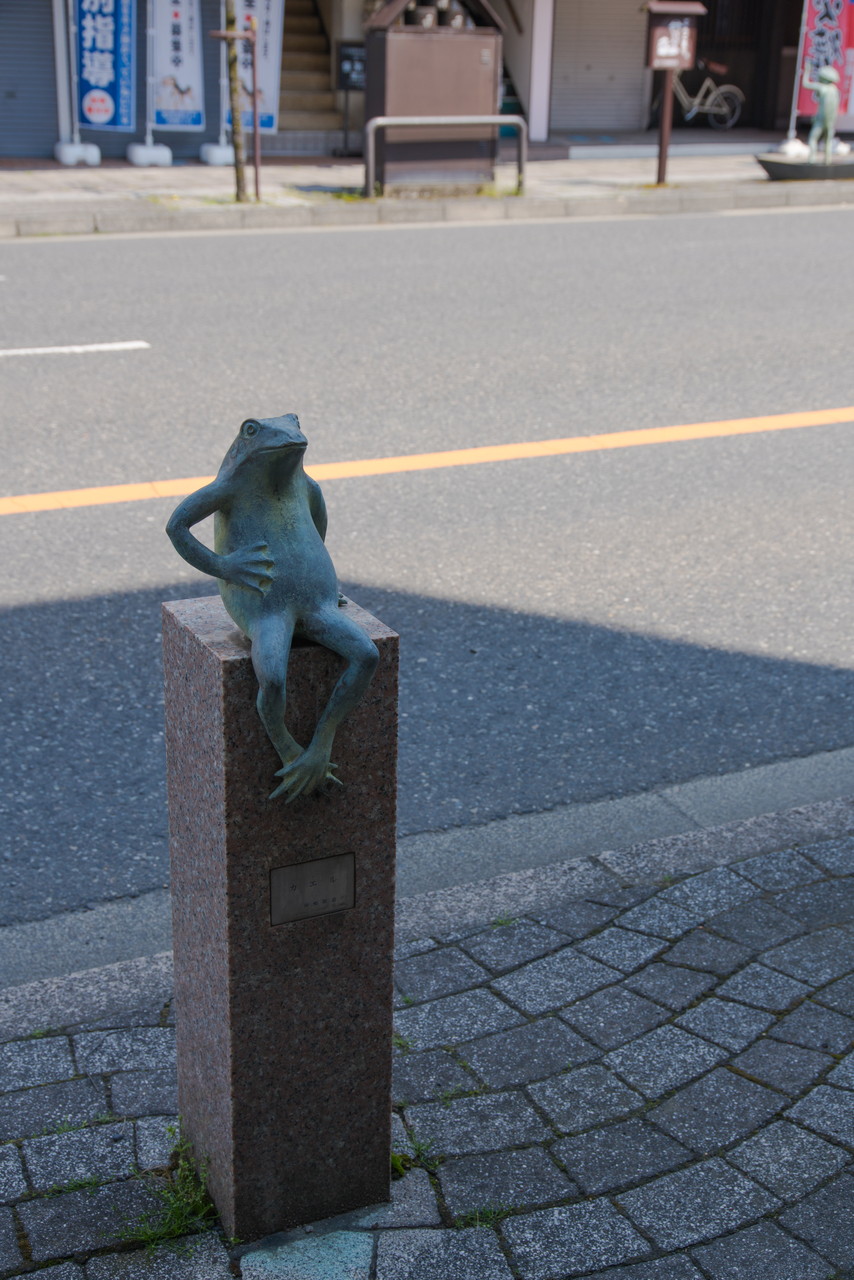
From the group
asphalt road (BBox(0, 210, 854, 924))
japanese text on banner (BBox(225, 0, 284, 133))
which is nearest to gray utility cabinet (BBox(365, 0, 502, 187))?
japanese text on banner (BBox(225, 0, 284, 133))

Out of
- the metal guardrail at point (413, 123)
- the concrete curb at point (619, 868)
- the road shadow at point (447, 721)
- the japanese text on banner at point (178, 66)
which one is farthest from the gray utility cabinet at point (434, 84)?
the concrete curb at point (619, 868)

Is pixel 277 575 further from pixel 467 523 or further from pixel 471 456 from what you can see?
pixel 471 456

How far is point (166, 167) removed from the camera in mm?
17312

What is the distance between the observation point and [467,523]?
5.94m

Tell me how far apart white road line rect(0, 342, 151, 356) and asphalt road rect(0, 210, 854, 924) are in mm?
107

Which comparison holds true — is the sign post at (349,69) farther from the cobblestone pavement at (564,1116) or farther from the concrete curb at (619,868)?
the cobblestone pavement at (564,1116)

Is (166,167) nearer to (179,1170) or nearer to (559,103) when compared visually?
(559,103)

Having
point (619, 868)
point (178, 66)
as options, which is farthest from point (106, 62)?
point (619, 868)

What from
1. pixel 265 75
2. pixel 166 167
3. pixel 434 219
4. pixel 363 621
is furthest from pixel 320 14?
pixel 363 621

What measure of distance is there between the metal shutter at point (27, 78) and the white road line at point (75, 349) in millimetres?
10173

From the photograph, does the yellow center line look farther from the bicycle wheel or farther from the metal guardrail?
the bicycle wheel

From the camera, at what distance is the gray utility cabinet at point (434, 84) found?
1491cm

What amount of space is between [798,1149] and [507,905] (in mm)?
961

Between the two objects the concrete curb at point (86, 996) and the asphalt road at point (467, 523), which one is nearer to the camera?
the concrete curb at point (86, 996)
